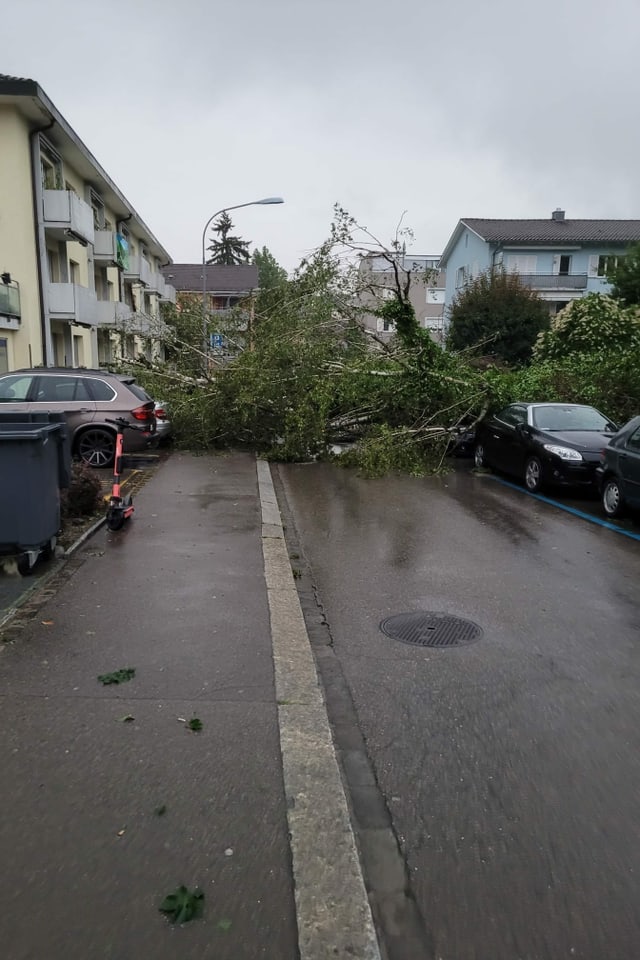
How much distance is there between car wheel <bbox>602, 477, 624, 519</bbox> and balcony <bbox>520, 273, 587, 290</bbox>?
37.9m

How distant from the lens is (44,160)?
2477 cm

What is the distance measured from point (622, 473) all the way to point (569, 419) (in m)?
3.62

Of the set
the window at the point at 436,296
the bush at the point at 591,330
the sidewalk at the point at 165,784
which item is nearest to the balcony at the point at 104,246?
the bush at the point at 591,330

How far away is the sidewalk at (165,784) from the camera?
2.41 meters

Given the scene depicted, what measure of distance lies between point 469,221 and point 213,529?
4529 centimetres

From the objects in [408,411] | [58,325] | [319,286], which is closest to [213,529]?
[408,411]

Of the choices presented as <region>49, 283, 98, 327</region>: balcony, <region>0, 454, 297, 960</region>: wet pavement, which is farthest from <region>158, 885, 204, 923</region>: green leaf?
<region>49, 283, 98, 327</region>: balcony

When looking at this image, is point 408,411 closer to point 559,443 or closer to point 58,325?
point 559,443

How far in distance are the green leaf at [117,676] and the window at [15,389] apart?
10.1 m

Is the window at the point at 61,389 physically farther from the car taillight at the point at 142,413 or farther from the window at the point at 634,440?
the window at the point at 634,440

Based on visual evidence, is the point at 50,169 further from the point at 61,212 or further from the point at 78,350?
the point at 78,350

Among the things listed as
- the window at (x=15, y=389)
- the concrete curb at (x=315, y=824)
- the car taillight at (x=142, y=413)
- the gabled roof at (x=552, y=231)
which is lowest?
the concrete curb at (x=315, y=824)

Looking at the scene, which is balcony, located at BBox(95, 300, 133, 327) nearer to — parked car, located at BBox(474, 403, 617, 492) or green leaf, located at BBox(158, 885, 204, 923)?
parked car, located at BBox(474, 403, 617, 492)

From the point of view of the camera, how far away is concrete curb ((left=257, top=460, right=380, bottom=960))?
243 centimetres
